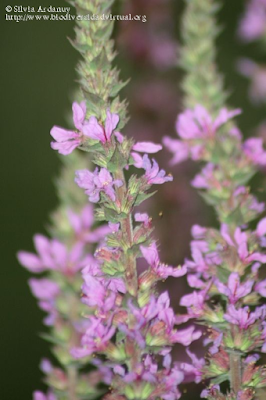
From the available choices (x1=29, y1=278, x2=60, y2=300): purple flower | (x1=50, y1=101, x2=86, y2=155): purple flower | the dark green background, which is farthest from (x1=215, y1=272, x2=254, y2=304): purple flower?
the dark green background

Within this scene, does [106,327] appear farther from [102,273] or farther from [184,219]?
[184,219]

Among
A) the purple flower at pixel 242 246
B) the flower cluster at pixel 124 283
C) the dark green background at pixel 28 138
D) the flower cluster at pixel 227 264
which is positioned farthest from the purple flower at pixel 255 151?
the dark green background at pixel 28 138

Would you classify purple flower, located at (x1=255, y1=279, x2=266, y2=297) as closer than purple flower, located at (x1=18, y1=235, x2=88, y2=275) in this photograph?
Yes

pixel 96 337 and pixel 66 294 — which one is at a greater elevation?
pixel 66 294

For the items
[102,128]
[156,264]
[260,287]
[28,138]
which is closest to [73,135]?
[102,128]

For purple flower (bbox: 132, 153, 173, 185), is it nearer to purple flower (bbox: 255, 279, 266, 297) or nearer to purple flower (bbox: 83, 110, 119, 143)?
purple flower (bbox: 83, 110, 119, 143)

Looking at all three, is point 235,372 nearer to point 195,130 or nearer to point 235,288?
point 235,288

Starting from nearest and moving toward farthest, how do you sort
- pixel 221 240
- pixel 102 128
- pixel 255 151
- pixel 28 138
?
pixel 102 128 → pixel 221 240 → pixel 255 151 → pixel 28 138
